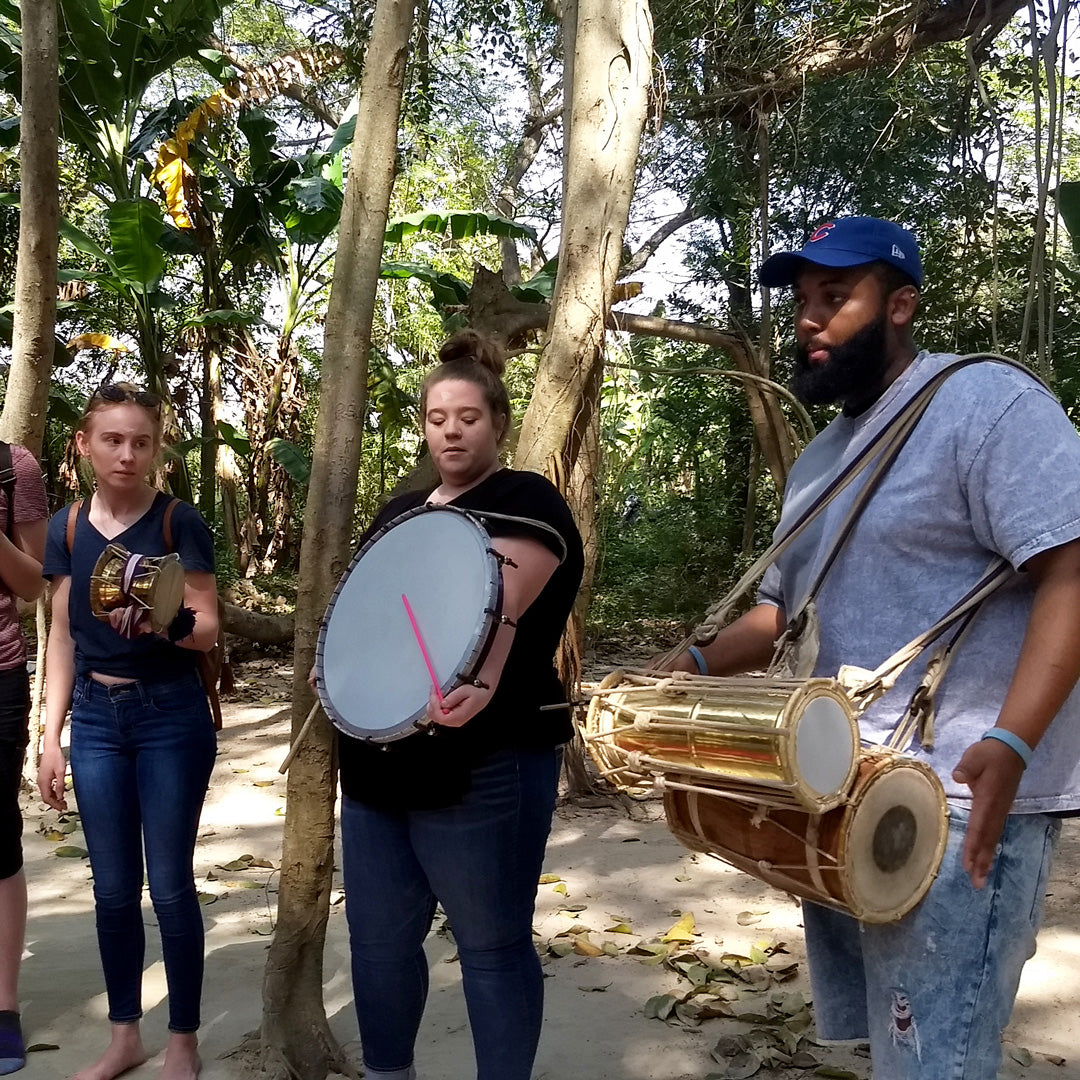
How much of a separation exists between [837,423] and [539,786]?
912 mm

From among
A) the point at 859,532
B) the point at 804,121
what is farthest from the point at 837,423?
the point at 804,121

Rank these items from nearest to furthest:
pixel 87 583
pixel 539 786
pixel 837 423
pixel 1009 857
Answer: pixel 1009 857, pixel 837 423, pixel 539 786, pixel 87 583

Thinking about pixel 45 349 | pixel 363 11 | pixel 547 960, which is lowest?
pixel 547 960

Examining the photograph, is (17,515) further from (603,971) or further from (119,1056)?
(603,971)

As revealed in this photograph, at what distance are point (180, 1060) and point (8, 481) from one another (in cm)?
160

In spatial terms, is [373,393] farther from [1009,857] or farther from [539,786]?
[1009,857]

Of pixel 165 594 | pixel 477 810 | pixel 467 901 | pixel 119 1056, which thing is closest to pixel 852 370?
pixel 477 810

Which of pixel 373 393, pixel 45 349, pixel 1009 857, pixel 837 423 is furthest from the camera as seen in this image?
pixel 373 393

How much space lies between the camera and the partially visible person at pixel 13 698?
3090mm

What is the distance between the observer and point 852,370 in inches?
71.6

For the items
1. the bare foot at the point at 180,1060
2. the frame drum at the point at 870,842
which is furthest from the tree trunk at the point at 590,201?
the frame drum at the point at 870,842

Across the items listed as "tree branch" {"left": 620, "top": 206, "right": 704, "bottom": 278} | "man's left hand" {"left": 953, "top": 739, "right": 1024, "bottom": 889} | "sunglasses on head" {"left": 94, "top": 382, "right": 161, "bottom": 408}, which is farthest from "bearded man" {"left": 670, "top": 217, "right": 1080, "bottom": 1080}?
"tree branch" {"left": 620, "top": 206, "right": 704, "bottom": 278}

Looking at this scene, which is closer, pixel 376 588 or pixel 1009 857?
pixel 1009 857

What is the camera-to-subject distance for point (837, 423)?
6.47ft
